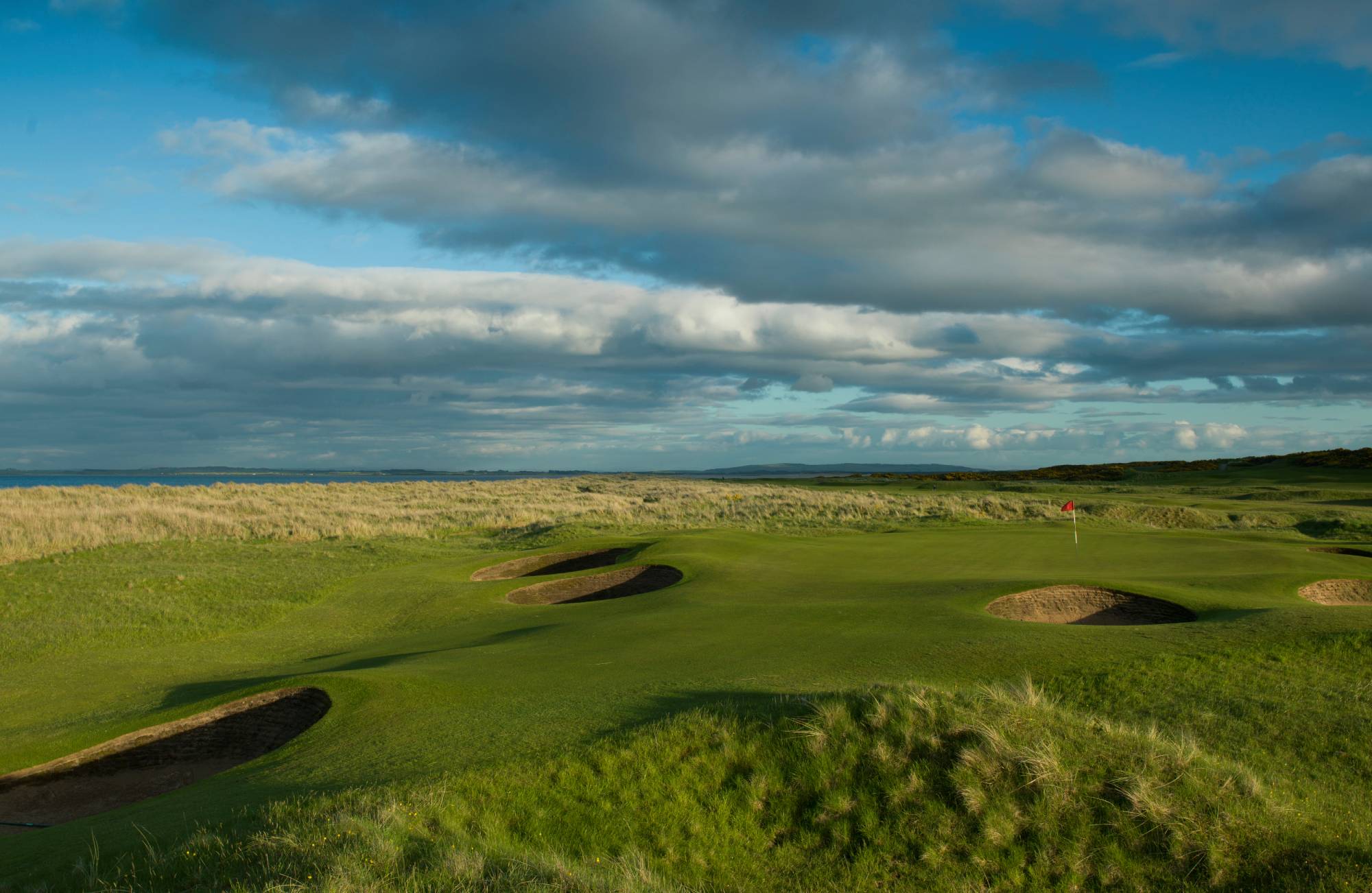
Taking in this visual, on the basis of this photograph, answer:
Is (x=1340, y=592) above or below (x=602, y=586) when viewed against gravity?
above

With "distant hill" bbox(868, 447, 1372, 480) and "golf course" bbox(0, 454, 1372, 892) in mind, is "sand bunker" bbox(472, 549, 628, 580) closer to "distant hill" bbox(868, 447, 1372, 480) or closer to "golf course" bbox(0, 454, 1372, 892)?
"golf course" bbox(0, 454, 1372, 892)

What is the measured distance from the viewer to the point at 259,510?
148 feet

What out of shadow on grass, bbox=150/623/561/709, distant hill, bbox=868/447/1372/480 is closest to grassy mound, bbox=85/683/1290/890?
shadow on grass, bbox=150/623/561/709

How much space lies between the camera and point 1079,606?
15.9 meters

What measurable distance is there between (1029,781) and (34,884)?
7811 mm

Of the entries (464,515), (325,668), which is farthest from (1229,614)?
(464,515)

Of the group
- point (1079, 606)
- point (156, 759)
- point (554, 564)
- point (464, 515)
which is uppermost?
point (1079, 606)

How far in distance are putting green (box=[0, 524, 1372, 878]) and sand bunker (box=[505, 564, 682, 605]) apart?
55 centimetres

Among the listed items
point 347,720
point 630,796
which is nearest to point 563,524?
point 347,720

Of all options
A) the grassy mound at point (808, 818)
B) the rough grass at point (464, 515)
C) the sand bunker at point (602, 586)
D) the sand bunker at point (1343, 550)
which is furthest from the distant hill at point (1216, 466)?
the grassy mound at point (808, 818)

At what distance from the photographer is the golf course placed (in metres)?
6.40

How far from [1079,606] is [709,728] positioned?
10.7 m

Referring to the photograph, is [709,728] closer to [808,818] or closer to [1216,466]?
[808,818]

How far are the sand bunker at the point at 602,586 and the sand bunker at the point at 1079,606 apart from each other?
26.4 ft
